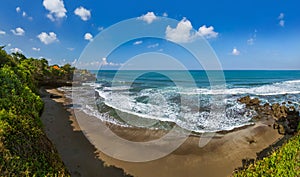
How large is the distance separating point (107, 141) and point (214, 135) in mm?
5783

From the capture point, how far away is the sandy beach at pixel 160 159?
6781 mm

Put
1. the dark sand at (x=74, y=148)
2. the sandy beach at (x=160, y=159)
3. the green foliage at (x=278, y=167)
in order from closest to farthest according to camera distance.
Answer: the green foliage at (x=278, y=167) → the dark sand at (x=74, y=148) → the sandy beach at (x=160, y=159)

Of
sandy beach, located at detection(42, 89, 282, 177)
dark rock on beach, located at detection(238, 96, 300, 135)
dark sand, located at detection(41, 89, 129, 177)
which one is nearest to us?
dark sand, located at detection(41, 89, 129, 177)

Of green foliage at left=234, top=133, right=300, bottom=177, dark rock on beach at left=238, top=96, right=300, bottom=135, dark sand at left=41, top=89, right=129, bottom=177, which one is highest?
green foliage at left=234, top=133, right=300, bottom=177

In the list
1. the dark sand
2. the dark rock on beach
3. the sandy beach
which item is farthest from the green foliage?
the dark rock on beach

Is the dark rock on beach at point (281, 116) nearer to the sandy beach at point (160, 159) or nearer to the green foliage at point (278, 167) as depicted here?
the sandy beach at point (160, 159)

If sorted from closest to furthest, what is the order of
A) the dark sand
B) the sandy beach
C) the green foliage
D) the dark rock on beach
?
the green foliage → the dark sand → the sandy beach → the dark rock on beach

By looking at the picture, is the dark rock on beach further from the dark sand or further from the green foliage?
the dark sand

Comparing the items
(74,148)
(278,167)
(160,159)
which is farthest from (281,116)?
(74,148)

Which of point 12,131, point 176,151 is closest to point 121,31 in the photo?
point 12,131

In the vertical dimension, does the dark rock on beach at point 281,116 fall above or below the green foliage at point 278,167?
below

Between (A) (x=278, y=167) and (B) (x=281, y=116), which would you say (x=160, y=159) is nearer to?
(A) (x=278, y=167)

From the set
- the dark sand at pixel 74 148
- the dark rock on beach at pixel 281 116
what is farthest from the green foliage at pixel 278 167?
the dark rock on beach at pixel 281 116

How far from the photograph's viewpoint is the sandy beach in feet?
22.2
